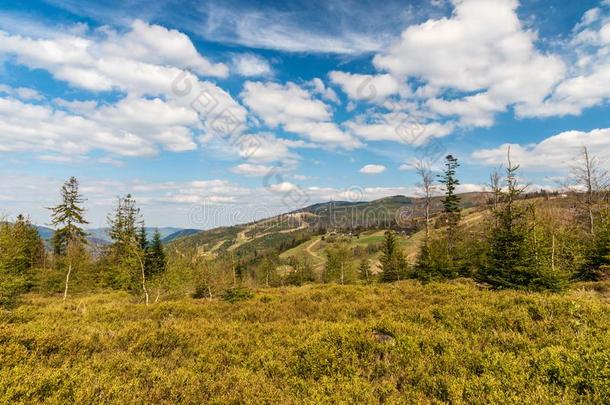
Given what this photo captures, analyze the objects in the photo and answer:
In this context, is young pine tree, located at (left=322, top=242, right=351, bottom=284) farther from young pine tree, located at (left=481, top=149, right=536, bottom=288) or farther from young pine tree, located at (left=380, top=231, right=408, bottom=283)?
young pine tree, located at (left=481, top=149, right=536, bottom=288)

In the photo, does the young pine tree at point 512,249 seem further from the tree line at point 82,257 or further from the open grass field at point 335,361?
the tree line at point 82,257

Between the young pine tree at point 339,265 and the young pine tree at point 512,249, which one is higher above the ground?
the young pine tree at point 512,249

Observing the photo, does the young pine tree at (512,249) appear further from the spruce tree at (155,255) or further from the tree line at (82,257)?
the spruce tree at (155,255)

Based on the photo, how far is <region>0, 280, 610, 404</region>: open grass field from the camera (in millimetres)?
4910

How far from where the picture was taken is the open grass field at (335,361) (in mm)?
4910

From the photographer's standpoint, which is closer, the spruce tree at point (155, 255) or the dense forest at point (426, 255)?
the dense forest at point (426, 255)

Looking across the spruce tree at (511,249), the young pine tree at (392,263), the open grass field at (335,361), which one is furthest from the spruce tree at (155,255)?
the spruce tree at (511,249)

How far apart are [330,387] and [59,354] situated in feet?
21.0

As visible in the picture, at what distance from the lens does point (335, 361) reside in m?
6.50

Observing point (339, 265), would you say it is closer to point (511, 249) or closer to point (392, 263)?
point (392, 263)

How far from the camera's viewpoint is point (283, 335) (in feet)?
29.4

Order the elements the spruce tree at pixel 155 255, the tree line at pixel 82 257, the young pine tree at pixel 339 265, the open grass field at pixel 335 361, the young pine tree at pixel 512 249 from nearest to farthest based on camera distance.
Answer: the open grass field at pixel 335 361, the young pine tree at pixel 512 249, the tree line at pixel 82 257, the spruce tree at pixel 155 255, the young pine tree at pixel 339 265

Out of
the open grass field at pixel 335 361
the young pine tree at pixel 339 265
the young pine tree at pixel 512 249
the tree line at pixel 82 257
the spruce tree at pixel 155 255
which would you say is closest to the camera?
the open grass field at pixel 335 361

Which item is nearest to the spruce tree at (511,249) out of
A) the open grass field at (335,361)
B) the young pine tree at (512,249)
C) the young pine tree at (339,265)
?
the young pine tree at (512,249)
